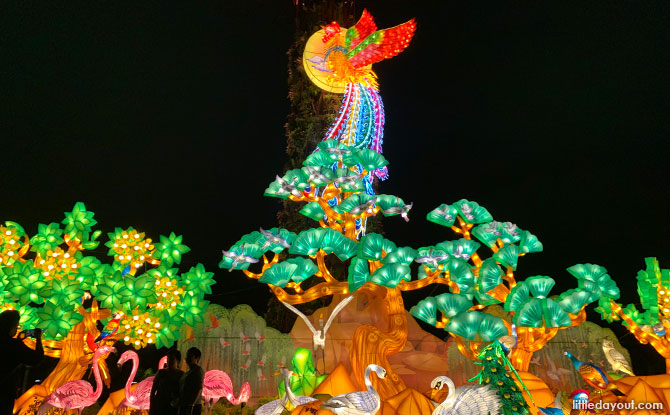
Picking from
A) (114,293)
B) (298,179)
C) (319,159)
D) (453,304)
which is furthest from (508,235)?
(114,293)

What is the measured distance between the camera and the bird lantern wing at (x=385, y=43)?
10.6m

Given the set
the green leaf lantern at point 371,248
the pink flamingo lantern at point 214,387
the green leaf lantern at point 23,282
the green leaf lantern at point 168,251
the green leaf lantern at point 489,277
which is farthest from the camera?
the green leaf lantern at point 168,251

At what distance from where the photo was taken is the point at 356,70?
11266 millimetres

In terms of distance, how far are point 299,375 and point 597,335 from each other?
6807 mm

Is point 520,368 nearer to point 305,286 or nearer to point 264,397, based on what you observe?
point 264,397

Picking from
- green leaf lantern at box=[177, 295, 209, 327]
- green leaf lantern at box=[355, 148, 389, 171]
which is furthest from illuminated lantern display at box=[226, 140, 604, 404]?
green leaf lantern at box=[177, 295, 209, 327]

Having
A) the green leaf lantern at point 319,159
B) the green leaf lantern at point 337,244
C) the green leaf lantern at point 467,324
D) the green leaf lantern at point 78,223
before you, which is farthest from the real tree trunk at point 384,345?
the green leaf lantern at point 78,223

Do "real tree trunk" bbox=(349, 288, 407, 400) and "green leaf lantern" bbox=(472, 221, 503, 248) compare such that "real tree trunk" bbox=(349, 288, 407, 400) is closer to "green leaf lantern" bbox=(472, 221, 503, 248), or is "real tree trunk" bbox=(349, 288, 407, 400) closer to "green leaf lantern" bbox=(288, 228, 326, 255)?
"green leaf lantern" bbox=(288, 228, 326, 255)

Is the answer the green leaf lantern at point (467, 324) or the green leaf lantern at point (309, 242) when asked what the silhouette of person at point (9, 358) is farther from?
the green leaf lantern at point (467, 324)

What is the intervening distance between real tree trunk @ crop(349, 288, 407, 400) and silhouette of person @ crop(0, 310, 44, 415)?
4.88m

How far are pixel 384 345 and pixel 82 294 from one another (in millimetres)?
4474

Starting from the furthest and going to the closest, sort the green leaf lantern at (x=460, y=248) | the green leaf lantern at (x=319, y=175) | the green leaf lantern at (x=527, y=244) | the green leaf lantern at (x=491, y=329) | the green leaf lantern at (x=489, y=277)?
the green leaf lantern at (x=527, y=244) → the green leaf lantern at (x=319, y=175) → the green leaf lantern at (x=460, y=248) → the green leaf lantern at (x=489, y=277) → the green leaf lantern at (x=491, y=329)

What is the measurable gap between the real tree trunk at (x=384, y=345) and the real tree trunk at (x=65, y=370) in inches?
158

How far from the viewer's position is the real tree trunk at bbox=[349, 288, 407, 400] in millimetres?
7253
